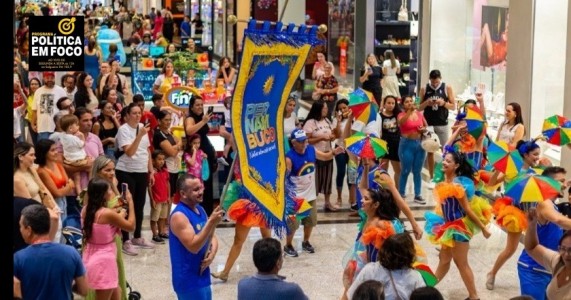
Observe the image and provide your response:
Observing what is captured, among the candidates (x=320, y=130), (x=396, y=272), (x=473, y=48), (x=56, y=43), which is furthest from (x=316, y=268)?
(x=473, y=48)

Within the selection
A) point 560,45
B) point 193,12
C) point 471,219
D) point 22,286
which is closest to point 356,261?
point 471,219

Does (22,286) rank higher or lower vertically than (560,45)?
lower

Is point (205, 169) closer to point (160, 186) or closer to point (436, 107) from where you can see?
point (160, 186)

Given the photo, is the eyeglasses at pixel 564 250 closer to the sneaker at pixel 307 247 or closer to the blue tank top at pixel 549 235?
the blue tank top at pixel 549 235

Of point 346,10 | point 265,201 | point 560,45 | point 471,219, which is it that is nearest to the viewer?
point 265,201

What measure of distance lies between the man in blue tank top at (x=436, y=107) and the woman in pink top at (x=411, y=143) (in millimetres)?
795

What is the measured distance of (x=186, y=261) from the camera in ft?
25.4

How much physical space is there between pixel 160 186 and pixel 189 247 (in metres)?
4.18

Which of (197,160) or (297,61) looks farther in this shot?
(197,160)

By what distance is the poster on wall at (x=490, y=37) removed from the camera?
15562 millimetres

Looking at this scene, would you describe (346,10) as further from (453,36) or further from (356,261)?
(356,261)

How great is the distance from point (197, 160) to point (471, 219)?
366 cm

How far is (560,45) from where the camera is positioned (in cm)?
1388

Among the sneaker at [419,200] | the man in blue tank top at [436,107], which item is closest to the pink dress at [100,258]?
the sneaker at [419,200]
